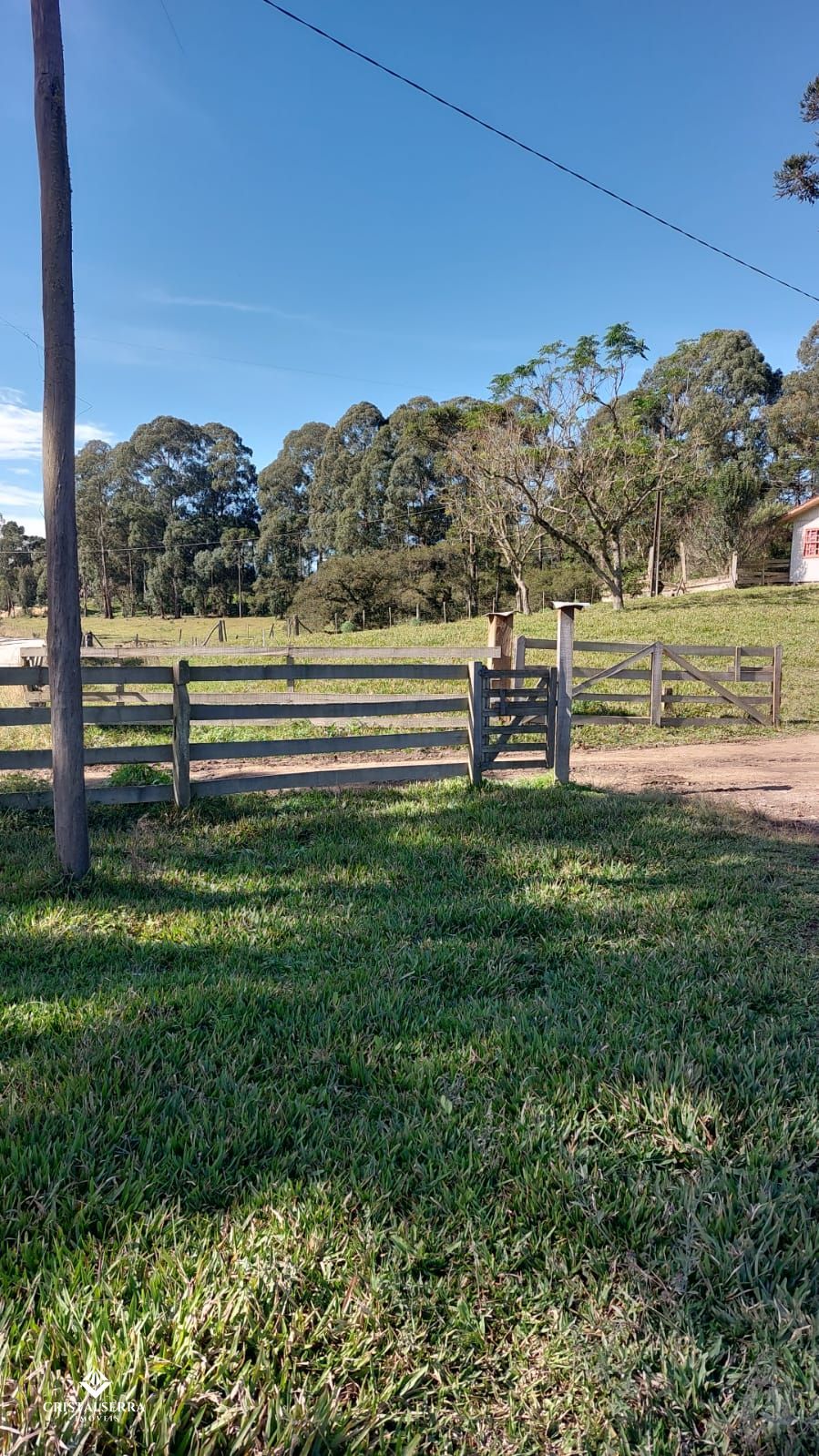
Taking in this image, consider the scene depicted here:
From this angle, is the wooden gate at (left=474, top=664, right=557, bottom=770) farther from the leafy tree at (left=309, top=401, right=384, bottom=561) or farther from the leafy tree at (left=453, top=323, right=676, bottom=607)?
the leafy tree at (left=309, top=401, right=384, bottom=561)

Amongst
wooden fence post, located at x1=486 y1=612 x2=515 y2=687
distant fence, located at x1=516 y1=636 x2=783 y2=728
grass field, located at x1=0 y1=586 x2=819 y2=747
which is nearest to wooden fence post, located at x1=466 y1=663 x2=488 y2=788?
wooden fence post, located at x1=486 y1=612 x2=515 y2=687

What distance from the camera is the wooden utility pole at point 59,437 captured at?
4445mm

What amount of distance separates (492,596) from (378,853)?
43.0 meters

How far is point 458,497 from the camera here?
116 ft

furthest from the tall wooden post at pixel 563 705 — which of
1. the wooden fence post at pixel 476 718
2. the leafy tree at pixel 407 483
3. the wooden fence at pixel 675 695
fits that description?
the leafy tree at pixel 407 483

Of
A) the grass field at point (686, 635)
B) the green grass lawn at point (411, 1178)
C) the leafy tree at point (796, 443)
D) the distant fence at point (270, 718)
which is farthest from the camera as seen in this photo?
the leafy tree at point (796, 443)

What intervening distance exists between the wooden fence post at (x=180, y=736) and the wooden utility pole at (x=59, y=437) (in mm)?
1369

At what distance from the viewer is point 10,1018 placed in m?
3.01

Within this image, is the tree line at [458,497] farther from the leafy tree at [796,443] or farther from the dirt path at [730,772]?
the dirt path at [730,772]

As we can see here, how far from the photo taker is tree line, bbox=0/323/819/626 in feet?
94.9

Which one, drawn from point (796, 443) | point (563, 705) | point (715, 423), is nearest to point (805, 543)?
point (715, 423)

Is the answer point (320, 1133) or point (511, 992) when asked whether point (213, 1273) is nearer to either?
point (320, 1133)

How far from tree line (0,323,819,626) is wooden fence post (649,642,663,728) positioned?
16.7 m

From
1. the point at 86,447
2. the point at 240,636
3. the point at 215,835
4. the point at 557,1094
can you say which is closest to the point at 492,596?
the point at 240,636
